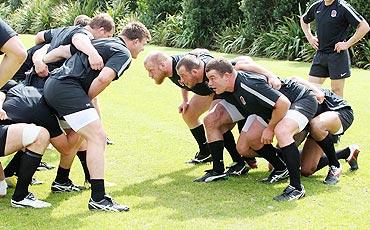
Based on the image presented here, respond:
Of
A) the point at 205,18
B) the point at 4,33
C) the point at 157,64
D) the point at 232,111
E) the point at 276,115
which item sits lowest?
the point at 205,18

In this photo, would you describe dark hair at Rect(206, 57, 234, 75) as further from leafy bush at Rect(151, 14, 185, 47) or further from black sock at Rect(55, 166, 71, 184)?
leafy bush at Rect(151, 14, 185, 47)

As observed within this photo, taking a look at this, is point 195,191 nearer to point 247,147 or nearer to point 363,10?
point 247,147

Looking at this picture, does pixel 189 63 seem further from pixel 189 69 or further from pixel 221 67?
pixel 221 67

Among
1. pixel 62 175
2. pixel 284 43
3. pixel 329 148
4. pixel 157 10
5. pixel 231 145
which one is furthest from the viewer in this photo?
pixel 157 10

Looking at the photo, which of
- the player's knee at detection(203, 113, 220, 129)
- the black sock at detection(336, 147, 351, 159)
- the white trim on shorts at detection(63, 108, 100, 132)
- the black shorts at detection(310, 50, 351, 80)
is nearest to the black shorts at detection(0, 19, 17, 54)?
the white trim on shorts at detection(63, 108, 100, 132)

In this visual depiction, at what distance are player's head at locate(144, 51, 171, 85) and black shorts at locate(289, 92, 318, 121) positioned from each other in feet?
4.54

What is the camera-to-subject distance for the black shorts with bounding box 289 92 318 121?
6402 mm

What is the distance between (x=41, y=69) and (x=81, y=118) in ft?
4.55

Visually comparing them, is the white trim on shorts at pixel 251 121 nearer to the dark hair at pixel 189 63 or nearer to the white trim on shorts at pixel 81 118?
the dark hair at pixel 189 63

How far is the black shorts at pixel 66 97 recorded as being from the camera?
5863 millimetres

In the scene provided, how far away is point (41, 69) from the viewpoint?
696cm

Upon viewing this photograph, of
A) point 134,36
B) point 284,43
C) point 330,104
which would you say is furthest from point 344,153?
point 284,43

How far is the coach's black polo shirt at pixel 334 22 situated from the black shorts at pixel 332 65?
0.11m

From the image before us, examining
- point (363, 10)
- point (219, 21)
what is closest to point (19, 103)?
point (363, 10)
